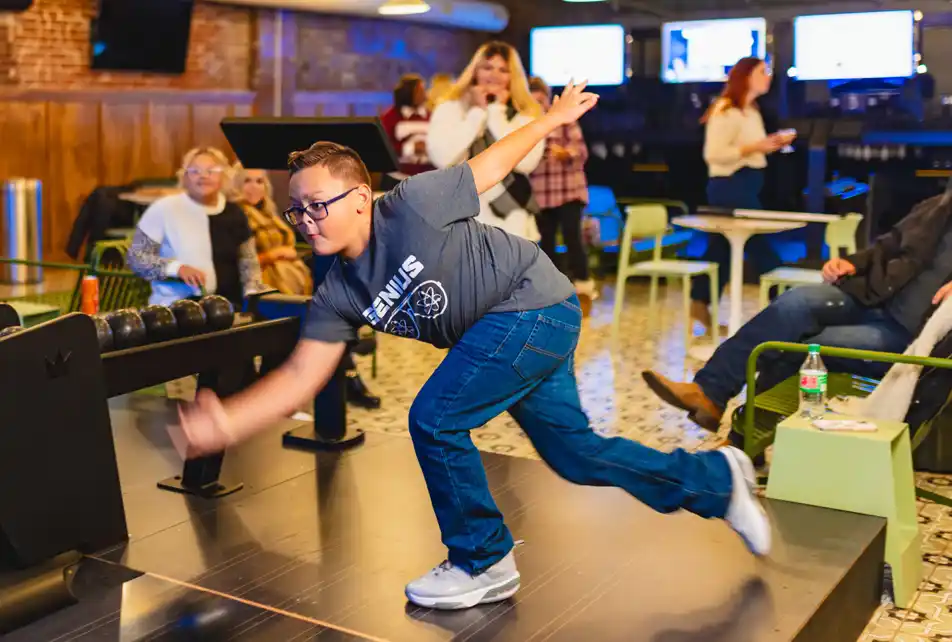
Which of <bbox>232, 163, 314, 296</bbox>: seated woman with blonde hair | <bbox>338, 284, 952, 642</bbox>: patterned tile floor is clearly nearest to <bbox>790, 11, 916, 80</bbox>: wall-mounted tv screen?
<bbox>338, 284, 952, 642</bbox>: patterned tile floor

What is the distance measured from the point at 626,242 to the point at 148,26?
4.29 meters

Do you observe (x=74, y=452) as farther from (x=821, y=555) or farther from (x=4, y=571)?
(x=821, y=555)

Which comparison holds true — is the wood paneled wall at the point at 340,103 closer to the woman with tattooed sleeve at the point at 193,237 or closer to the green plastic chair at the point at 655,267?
the green plastic chair at the point at 655,267

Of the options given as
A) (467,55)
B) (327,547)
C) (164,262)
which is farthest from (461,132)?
(467,55)

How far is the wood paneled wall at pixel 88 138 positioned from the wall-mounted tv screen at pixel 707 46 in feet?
11.9

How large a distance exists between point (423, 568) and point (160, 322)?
1.05 metres

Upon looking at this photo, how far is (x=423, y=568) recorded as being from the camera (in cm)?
299

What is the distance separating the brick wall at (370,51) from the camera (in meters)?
10.2

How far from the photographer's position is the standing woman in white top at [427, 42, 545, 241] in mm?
5234

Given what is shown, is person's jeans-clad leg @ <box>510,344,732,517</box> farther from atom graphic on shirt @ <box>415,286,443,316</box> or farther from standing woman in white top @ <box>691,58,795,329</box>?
standing woman in white top @ <box>691,58,795,329</box>

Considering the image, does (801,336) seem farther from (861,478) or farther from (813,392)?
Answer: (861,478)

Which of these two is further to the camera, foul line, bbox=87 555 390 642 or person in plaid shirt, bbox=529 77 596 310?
person in plaid shirt, bbox=529 77 596 310

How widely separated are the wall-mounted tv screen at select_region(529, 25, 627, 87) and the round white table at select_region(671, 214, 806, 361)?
4112mm

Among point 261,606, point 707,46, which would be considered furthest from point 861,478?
point 707,46
